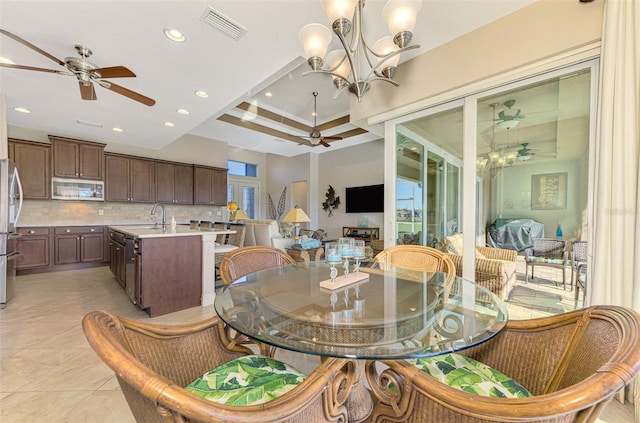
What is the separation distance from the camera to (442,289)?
4.58 ft

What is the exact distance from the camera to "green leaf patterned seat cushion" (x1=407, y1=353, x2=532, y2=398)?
0.88 m

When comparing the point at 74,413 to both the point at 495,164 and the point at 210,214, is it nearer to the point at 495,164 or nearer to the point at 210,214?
the point at 495,164

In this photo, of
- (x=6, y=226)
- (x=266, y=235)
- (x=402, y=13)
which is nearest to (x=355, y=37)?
(x=402, y=13)

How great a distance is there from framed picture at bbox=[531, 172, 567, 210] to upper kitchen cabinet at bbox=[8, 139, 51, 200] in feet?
23.9

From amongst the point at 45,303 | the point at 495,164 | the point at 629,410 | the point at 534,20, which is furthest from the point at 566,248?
the point at 45,303

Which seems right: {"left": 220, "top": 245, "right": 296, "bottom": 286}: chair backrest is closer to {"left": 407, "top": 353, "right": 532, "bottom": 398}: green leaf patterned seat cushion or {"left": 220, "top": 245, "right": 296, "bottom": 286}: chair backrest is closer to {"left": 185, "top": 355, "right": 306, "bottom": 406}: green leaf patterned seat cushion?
{"left": 185, "top": 355, "right": 306, "bottom": 406}: green leaf patterned seat cushion

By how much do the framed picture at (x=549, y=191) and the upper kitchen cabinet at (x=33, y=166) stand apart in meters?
7.29

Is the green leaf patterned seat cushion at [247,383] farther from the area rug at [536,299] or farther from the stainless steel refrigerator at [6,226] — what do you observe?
the stainless steel refrigerator at [6,226]

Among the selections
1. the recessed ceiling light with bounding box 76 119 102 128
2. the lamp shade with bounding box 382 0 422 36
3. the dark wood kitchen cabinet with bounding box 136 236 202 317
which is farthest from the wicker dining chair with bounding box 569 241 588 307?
the recessed ceiling light with bounding box 76 119 102 128

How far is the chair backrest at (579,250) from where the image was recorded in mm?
1899

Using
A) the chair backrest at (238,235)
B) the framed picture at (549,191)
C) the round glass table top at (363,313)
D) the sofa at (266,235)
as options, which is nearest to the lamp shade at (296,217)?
the sofa at (266,235)

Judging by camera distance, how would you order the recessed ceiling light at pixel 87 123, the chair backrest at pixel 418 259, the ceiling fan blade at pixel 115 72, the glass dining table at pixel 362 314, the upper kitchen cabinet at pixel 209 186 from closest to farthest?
1. the glass dining table at pixel 362 314
2. the chair backrest at pixel 418 259
3. the ceiling fan blade at pixel 115 72
4. the recessed ceiling light at pixel 87 123
5. the upper kitchen cabinet at pixel 209 186

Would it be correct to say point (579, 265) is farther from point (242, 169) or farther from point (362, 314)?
point (242, 169)

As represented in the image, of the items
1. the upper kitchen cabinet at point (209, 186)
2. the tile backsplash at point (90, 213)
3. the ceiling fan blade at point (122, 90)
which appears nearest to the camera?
the ceiling fan blade at point (122, 90)
